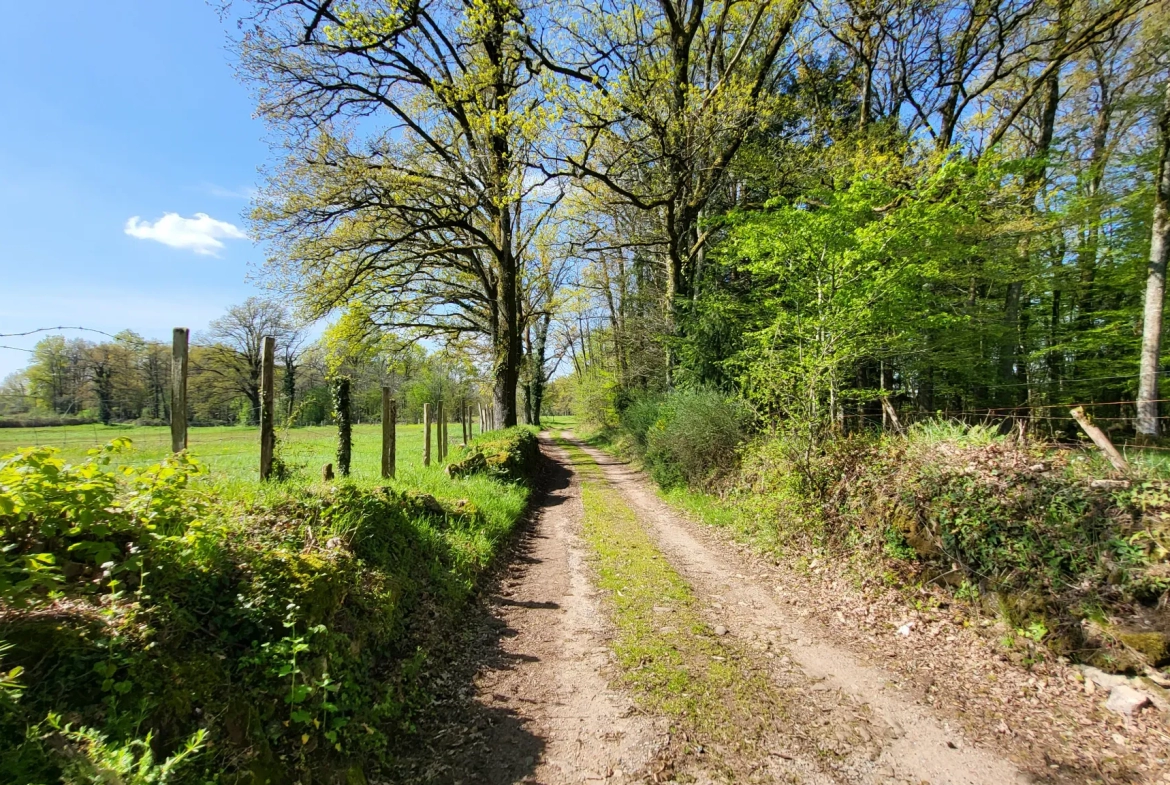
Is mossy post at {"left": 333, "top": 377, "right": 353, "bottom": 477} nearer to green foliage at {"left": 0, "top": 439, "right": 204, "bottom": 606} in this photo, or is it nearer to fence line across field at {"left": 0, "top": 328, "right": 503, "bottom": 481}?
fence line across field at {"left": 0, "top": 328, "right": 503, "bottom": 481}

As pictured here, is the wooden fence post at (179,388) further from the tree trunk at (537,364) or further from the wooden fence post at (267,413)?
the tree trunk at (537,364)

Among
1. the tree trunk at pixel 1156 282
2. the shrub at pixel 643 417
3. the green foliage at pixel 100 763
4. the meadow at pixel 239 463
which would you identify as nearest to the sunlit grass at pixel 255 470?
the meadow at pixel 239 463

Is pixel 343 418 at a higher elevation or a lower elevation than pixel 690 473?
higher

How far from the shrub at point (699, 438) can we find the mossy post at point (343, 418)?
725 centimetres

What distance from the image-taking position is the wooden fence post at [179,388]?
453 centimetres

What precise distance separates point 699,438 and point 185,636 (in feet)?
32.0

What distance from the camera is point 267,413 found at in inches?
216

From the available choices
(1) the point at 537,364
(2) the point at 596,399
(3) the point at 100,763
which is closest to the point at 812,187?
(3) the point at 100,763

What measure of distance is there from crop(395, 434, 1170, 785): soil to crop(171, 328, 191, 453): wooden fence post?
11.1 feet

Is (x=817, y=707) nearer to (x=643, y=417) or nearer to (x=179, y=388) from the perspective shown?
(x=179, y=388)

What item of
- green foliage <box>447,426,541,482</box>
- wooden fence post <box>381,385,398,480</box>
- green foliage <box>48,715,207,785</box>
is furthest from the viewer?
green foliage <box>447,426,541,482</box>

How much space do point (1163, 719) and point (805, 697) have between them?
2.37 metres

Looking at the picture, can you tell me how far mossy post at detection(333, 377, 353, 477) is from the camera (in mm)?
7359

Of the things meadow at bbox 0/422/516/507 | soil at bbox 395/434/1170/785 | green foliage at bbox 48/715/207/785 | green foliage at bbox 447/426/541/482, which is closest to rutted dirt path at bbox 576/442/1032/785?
soil at bbox 395/434/1170/785
